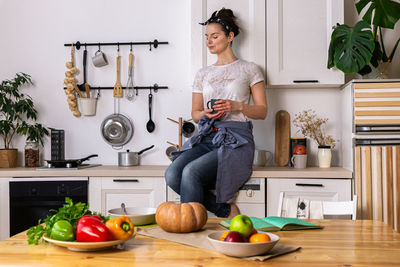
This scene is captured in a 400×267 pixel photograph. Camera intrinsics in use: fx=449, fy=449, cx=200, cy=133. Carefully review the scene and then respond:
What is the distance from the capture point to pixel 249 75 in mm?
3238

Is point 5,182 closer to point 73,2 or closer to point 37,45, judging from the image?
point 37,45

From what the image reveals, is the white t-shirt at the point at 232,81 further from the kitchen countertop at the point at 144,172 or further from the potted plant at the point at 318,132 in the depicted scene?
the potted plant at the point at 318,132

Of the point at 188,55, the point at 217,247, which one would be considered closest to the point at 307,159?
the point at 188,55

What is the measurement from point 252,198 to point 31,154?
6.26ft

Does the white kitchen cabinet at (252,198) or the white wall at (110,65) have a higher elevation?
the white wall at (110,65)

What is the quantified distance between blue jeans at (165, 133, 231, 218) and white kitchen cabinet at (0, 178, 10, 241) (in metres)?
1.27

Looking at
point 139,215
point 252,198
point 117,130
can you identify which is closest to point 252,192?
point 252,198

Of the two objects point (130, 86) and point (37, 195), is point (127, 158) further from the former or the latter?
point (37, 195)

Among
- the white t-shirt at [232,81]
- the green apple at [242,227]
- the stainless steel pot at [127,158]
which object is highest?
the white t-shirt at [232,81]

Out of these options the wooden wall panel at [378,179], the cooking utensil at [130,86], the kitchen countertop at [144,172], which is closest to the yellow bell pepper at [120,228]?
the kitchen countertop at [144,172]

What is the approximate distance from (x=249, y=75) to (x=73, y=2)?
1753 mm

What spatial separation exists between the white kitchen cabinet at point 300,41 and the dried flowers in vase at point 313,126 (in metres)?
0.37

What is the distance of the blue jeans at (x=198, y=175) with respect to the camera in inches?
112

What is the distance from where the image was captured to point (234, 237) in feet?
3.97
